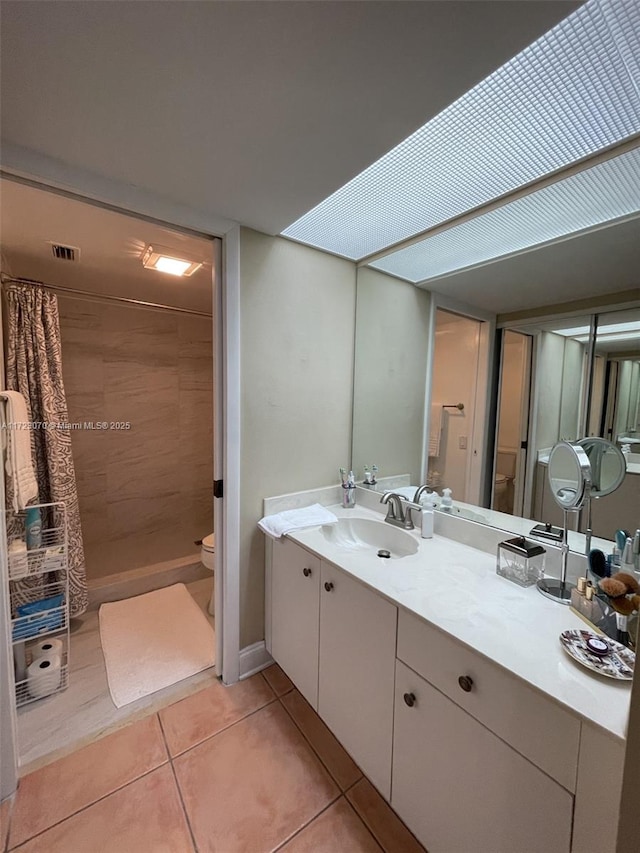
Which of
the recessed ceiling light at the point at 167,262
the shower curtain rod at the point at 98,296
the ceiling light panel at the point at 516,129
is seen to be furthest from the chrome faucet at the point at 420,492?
the shower curtain rod at the point at 98,296

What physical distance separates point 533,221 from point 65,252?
2.19m

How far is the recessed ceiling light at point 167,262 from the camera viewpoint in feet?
5.57

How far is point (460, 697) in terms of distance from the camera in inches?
33.5

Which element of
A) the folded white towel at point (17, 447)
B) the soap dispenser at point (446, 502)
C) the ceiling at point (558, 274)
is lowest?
the soap dispenser at point (446, 502)

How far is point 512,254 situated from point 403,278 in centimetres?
54

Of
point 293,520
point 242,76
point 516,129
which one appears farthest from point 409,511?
point 242,76

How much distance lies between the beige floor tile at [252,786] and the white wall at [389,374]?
1.25m

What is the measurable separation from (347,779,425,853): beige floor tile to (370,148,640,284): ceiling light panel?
2.15 m

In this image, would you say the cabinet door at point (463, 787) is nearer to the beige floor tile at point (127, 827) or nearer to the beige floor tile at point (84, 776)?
the beige floor tile at point (127, 827)

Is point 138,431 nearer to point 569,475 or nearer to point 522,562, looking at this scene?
point 522,562

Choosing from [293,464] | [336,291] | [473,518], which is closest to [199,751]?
[293,464]

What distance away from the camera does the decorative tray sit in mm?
735

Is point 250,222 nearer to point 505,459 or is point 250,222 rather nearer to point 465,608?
point 505,459

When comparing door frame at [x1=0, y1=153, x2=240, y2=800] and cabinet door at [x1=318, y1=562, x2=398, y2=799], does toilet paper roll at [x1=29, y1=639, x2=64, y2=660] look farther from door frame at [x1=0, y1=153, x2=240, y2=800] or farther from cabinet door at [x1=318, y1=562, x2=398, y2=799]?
cabinet door at [x1=318, y1=562, x2=398, y2=799]
